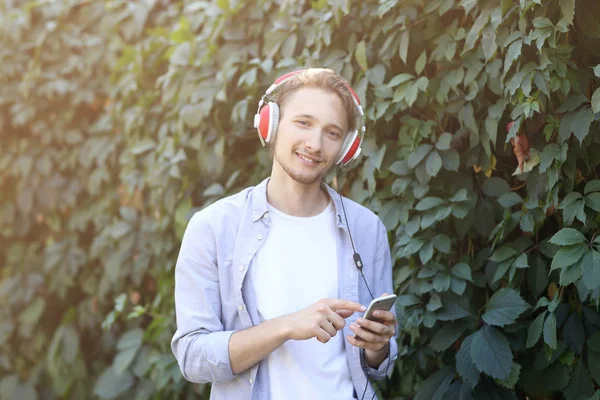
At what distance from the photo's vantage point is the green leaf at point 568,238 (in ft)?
6.57

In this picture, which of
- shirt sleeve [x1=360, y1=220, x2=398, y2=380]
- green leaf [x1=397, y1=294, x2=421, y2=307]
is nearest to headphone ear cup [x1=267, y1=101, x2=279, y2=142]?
shirt sleeve [x1=360, y1=220, x2=398, y2=380]

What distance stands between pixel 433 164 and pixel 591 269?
0.64 m

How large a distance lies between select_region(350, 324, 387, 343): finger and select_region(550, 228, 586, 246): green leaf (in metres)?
0.57

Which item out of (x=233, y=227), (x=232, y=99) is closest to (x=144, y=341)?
(x=232, y=99)

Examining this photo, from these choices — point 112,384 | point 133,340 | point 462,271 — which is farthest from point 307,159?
point 112,384

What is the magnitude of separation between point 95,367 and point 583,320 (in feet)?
9.37

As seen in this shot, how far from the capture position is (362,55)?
2635mm

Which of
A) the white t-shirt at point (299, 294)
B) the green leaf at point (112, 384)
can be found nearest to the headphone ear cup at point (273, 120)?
the white t-shirt at point (299, 294)

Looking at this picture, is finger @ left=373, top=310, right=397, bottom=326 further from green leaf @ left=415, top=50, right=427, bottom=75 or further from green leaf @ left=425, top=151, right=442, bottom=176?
green leaf @ left=415, top=50, right=427, bottom=75

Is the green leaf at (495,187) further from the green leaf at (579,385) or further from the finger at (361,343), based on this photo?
the finger at (361,343)

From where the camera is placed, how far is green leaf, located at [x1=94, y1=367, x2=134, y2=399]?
374 centimetres

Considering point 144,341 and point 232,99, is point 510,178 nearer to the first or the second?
point 232,99

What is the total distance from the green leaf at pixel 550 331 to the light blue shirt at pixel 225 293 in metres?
0.44

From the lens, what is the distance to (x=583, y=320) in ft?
7.20
